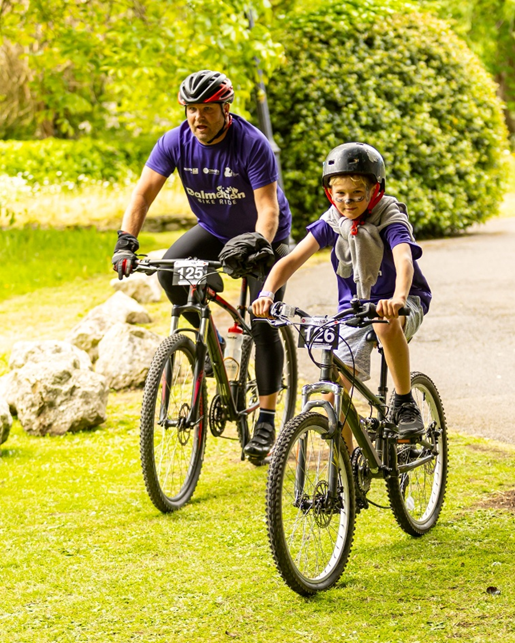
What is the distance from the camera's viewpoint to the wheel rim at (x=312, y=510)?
368 cm

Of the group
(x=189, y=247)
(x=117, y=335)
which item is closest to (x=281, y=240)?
(x=189, y=247)

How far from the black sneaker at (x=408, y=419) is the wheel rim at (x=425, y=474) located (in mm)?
149

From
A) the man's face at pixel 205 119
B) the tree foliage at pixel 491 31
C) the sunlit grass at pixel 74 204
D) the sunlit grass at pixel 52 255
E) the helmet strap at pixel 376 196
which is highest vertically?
the tree foliage at pixel 491 31

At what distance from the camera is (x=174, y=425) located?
482cm

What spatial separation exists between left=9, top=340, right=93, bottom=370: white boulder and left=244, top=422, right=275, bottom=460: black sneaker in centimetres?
183

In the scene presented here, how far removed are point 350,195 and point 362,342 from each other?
2.05ft

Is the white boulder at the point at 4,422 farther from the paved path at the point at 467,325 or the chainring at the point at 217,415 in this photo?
the paved path at the point at 467,325

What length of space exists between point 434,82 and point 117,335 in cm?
792

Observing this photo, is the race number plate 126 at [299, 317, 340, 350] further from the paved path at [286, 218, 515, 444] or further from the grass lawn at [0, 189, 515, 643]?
the paved path at [286, 218, 515, 444]

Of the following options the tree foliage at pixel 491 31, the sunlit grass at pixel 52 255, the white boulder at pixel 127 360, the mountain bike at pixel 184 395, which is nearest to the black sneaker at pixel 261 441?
the mountain bike at pixel 184 395

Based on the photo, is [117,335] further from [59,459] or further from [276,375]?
[276,375]

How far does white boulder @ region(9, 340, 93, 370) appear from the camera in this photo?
6.77 meters

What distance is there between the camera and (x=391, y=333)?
399cm

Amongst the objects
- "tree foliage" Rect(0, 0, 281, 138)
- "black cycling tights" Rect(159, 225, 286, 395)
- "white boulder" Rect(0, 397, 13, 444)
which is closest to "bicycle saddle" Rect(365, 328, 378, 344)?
"black cycling tights" Rect(159, 225, 286, 395)
